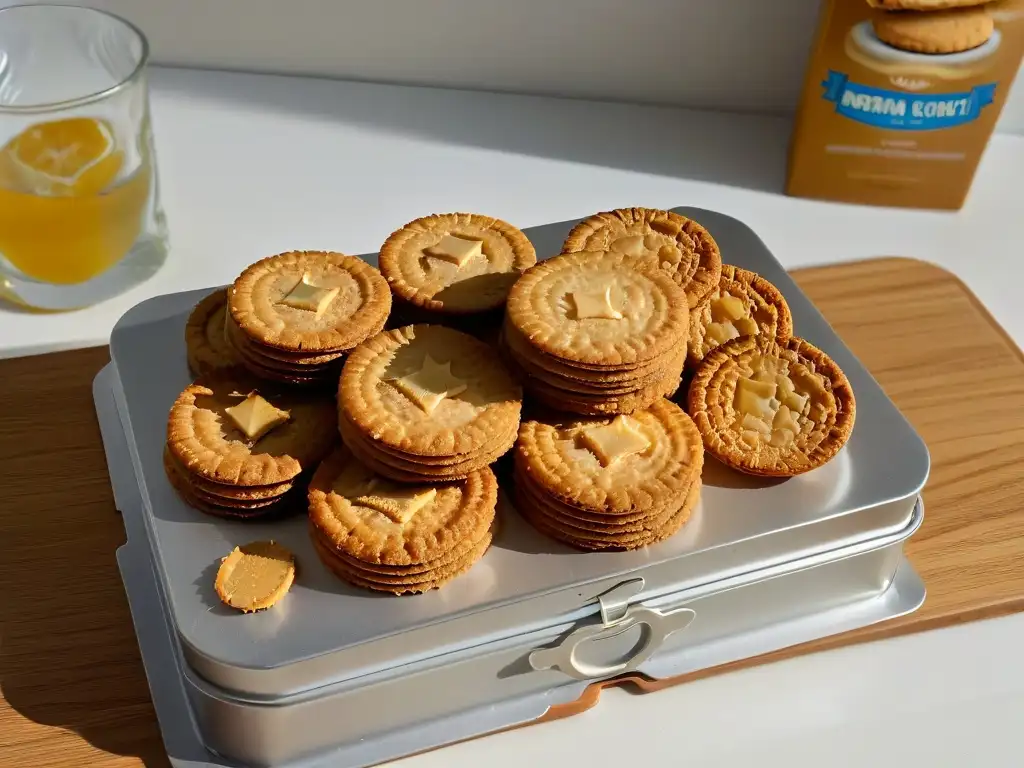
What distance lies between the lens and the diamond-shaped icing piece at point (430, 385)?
796mm

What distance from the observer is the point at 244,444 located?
0.82 m

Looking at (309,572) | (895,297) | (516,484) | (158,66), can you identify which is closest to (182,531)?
(309,572)

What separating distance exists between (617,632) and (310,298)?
0.35m

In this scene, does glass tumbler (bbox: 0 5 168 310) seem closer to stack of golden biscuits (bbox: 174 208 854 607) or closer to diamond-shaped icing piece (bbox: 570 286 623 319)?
stack of golden biscuits (bbox: 174 208 854 607)

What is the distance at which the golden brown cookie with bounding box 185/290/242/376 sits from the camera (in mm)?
909

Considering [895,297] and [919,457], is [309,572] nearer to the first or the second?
[919,457]

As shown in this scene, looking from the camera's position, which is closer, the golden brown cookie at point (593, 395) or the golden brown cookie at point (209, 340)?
the golden brown cookie at point (593, 395)

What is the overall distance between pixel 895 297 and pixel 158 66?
3.36ft

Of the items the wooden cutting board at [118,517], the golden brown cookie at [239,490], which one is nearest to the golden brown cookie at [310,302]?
the golden brown cookie at [239,490]

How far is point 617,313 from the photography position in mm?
825

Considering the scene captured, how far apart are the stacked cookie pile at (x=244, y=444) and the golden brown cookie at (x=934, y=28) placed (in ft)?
2.52

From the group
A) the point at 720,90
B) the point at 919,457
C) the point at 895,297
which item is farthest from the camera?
the point at 720,90

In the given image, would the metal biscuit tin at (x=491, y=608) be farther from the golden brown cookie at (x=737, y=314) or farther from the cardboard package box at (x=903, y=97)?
the cardboard package box at (x=903, y=97)

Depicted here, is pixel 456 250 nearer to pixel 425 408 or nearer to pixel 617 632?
pixel 425 408
